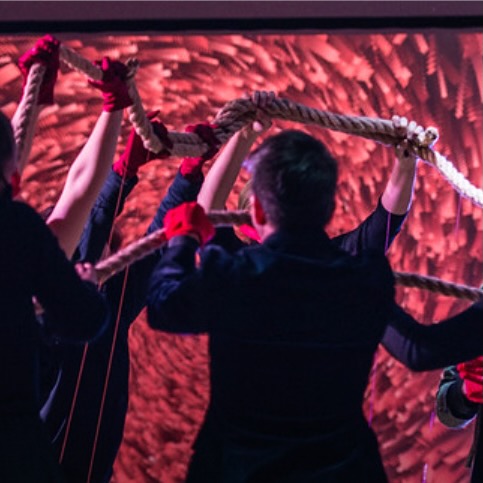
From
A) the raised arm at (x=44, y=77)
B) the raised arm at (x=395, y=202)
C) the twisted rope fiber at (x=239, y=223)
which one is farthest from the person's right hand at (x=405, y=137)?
the raised arm at (x=44, y=77)

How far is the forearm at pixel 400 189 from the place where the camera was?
1.23 metres

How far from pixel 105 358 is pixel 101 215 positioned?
0.74 feet

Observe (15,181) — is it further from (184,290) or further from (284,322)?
(284,322)

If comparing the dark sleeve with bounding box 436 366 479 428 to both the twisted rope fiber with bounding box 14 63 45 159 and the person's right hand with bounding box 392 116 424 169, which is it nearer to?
the person's right hand with bounding box 392 116 424 169

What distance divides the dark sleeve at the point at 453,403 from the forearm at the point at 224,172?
45 centimetres

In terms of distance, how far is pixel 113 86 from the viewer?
112 centimetres

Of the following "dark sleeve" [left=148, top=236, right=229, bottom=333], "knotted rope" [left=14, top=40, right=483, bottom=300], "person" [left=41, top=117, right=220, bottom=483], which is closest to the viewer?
"dark sleeve" [left=148, top=236, right=229, bottom=333]

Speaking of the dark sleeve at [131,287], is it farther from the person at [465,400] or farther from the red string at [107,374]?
the person at [465,400]

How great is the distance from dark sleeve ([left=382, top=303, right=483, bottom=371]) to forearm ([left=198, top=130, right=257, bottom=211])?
30 cm

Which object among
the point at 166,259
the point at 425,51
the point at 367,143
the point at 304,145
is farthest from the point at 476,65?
the point at 166,259

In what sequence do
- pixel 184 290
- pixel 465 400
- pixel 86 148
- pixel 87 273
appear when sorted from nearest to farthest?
pixel 184 290, pixel 87 273, pixel 86 148, pixel 465 400

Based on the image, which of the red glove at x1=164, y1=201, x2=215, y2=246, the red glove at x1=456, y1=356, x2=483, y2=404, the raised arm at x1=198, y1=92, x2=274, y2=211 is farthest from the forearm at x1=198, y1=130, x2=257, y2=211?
the red glove at x1=456, y1=356, x2=483, y2=404

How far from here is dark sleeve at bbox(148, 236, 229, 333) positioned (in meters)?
0.93

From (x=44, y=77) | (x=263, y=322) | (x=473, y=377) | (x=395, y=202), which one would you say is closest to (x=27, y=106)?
(x=44, y=77)
